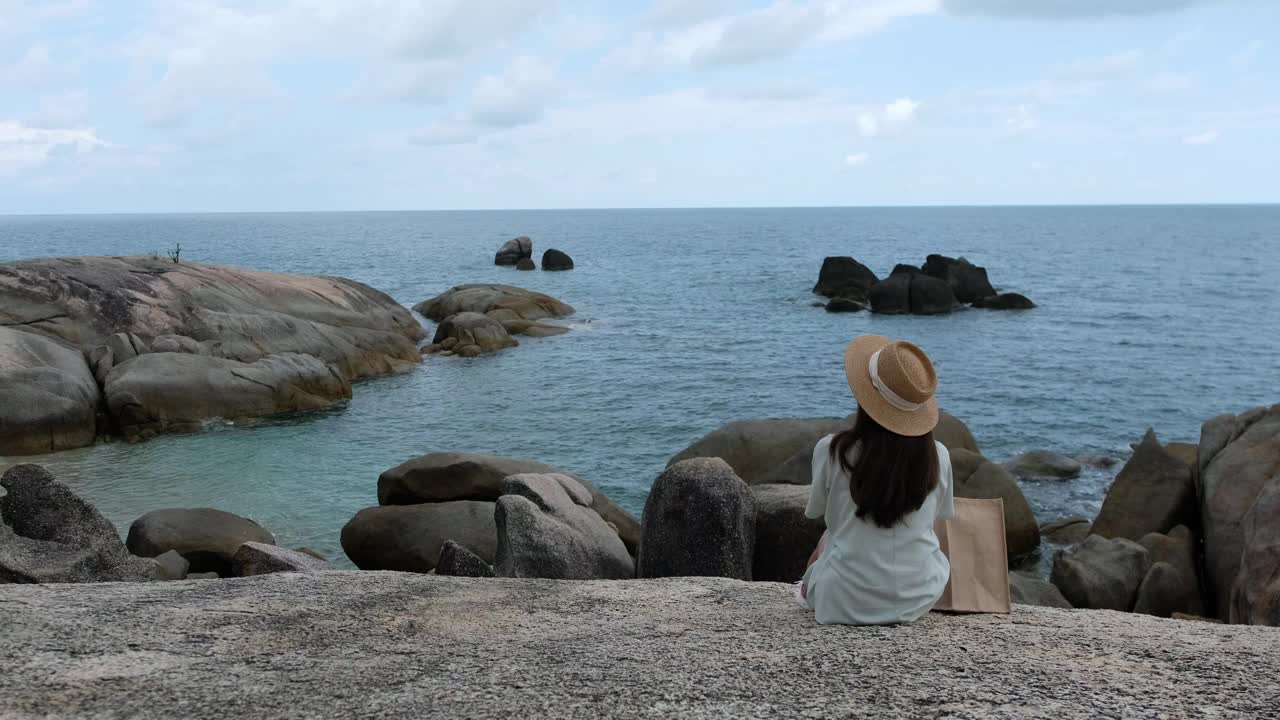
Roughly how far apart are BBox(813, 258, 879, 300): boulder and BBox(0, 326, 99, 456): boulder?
40958mm

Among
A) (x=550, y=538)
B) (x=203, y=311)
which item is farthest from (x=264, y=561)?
(x=203, y=311)

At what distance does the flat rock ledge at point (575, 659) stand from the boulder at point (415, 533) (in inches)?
281

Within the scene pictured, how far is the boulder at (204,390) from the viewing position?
2253 cm

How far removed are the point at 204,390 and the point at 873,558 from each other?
22302mm

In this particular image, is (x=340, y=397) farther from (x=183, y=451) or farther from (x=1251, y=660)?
(x=1251, y=660)

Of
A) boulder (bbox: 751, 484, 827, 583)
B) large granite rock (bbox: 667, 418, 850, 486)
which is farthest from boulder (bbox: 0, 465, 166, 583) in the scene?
large granite rock (bbox: 667, 418, 850, 486)

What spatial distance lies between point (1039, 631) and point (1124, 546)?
881cm

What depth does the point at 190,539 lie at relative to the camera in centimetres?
1341

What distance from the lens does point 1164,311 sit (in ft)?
168

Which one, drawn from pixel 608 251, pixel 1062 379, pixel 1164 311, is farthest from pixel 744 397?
pixel 608 251

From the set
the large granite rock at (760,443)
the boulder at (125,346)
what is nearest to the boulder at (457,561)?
the large granite rock at (760,443)

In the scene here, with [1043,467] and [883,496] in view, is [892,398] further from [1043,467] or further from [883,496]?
[1043,467]

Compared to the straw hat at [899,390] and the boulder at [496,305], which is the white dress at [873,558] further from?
the boulder at [496,305]

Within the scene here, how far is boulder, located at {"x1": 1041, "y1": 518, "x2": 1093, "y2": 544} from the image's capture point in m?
16.8
